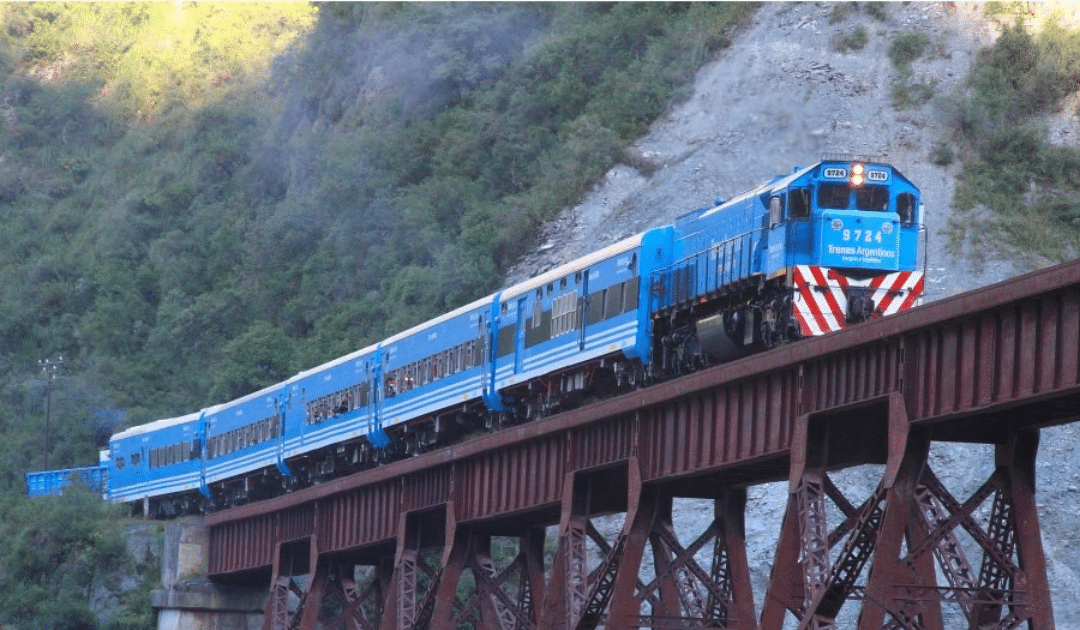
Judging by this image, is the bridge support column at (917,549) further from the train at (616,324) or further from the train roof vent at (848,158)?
the train roof vent at (848,158)

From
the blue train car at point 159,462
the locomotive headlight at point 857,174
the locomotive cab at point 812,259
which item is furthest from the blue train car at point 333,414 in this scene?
the locomotive headlight at point 857,174

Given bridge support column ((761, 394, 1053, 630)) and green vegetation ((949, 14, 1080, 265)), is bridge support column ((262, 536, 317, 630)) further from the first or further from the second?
green vegetation ((949, 14, 1080, 265))

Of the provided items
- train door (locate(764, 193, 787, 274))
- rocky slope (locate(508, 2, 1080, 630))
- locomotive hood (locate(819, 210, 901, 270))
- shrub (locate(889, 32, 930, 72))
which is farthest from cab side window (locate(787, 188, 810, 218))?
shrub (locate(889, 32, 930, 72))

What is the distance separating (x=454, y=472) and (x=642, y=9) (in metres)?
55.4

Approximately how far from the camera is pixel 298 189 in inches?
3834

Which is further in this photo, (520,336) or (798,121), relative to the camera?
(798,121)

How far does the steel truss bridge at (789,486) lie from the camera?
23.4 metres

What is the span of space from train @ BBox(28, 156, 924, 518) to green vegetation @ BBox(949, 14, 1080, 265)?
22663mm

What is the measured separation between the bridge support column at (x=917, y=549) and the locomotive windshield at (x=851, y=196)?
7995mm

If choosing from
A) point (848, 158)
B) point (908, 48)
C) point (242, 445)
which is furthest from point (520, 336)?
point (908, 48)

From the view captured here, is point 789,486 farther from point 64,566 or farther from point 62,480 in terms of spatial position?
point 62,480

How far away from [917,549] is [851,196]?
10755mm

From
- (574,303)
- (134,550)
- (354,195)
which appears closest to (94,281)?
(354,195)

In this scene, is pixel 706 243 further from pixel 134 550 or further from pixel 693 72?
pixel 693 72
